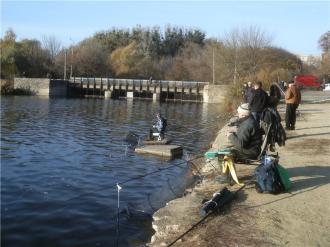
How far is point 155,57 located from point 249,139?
3613 inches

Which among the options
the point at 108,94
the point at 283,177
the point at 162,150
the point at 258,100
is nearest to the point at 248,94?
the point at 162,150

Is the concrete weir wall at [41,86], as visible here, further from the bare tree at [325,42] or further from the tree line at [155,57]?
the bare tree at [325,42]

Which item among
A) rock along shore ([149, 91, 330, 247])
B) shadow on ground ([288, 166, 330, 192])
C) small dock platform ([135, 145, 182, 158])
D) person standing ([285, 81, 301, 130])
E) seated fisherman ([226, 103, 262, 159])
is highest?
person standing ([285, 81, 301, 130])

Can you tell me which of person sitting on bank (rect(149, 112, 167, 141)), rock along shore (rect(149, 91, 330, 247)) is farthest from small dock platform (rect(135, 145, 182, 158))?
rock along shore (rect(149, 91, 330, 247))

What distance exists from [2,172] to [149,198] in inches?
198

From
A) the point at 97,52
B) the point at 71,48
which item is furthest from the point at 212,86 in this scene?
the point at 71,48

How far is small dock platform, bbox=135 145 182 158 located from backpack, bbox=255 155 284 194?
8.09 m

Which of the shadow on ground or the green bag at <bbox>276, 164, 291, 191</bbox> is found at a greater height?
the green bag at <bbox>276, 164, 291, 191</bbox>

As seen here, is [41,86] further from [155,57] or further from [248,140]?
[248,140]

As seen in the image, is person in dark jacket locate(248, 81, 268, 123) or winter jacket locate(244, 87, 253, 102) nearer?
person in dark jacket locate(248, 81, 268, 123)

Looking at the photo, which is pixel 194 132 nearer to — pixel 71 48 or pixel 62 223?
pixel 62 223

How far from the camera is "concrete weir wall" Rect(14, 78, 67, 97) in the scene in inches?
2542

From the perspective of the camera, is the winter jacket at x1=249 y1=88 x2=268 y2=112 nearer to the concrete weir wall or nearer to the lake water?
the lake water

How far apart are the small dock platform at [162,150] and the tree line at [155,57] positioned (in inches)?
1151
